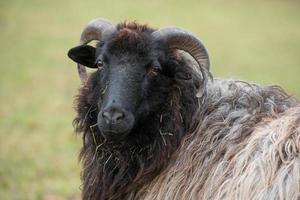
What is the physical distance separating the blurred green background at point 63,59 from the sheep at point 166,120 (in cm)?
100

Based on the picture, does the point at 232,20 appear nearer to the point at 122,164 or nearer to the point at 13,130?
the point at 13,130

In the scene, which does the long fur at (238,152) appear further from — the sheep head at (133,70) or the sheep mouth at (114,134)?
the sheep mouth at (114,134)

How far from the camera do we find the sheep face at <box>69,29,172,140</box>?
17.2ft

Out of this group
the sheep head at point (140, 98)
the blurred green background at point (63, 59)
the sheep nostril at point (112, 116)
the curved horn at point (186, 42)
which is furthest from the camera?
the blurred green background at point (63, 59)

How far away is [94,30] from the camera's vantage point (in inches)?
238

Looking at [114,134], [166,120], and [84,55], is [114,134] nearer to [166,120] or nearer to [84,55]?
[166,120]

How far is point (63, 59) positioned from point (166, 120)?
16760 millimetres

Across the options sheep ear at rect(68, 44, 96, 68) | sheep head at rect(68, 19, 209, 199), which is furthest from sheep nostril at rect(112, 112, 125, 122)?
sheep ear at rect(68, 44, 96, 68)

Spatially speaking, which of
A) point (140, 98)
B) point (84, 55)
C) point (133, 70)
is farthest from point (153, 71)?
point (84, 55)

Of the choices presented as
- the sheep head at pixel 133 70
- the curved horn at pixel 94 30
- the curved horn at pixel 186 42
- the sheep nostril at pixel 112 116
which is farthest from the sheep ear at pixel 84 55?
the sheep nostril at pixel 112 116

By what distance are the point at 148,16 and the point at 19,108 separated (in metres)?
20.8

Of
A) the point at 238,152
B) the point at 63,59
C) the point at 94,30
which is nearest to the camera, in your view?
the point at 238,152

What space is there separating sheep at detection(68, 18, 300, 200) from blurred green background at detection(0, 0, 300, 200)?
1002 mm

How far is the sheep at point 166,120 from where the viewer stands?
5.08 m
